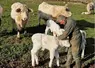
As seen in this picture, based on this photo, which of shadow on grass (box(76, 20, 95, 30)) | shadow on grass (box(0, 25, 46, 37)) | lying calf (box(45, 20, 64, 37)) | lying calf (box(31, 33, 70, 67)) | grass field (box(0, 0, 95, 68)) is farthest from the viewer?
shadow on grass (box(76, 20, 95, 30))

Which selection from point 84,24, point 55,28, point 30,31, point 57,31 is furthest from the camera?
point 84,24

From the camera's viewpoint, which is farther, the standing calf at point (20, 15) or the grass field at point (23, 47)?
the standing calf at point (20, 15)

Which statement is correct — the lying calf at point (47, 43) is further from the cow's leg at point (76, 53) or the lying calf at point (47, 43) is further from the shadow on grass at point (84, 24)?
the shadow on grass at point (84, 24)

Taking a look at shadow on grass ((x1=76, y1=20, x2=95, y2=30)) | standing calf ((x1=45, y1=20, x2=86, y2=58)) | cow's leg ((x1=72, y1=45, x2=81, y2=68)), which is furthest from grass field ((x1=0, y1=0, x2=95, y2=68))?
cow's leg ((x1=72, y1=45, x2=81, y2=68))

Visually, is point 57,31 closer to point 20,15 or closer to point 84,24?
point 20,15

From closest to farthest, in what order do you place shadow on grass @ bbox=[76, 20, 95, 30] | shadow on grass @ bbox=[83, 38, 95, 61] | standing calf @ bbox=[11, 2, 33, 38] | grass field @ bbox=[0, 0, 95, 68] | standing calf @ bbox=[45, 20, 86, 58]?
grass field @ bbox=[0, 0, 95, 68]
standing calf @ bbox=[45, 20, 86, 58]
shadow on grass @ bbox=[83, 38, 95, 61]
standing calf @ bbox=[11, 2, 33, 38]
shadow on grass @ bbox=[76, 20, 95, 30]

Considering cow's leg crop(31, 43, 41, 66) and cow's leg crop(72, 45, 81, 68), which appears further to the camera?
cow's leg crop(31, 43, 41, 66)

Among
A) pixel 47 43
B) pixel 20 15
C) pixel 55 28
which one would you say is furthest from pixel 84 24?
pixel 47 43

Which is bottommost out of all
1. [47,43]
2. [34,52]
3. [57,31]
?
[34,52]

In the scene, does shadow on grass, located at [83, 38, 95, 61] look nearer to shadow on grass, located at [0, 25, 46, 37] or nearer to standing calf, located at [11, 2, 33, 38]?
shadow on grass, located at [0, 25, 46, 37]

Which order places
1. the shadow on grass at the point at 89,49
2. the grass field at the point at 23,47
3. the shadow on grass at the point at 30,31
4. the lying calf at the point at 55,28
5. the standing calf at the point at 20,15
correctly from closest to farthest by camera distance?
the grass field at the point at 23,47 → the shadow on grass at the point at 89,49 → the lying calf at the point at 55,28 → the standing calf at the point at 20,15 → the shadow on grass at the point at 30,31

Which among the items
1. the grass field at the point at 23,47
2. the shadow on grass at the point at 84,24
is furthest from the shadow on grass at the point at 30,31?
the shadow on grass at the point at 84,24

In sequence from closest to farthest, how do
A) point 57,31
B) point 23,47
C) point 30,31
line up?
point 23,47
point 57,31
point 30,31

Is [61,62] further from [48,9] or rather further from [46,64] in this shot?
[48,9]
